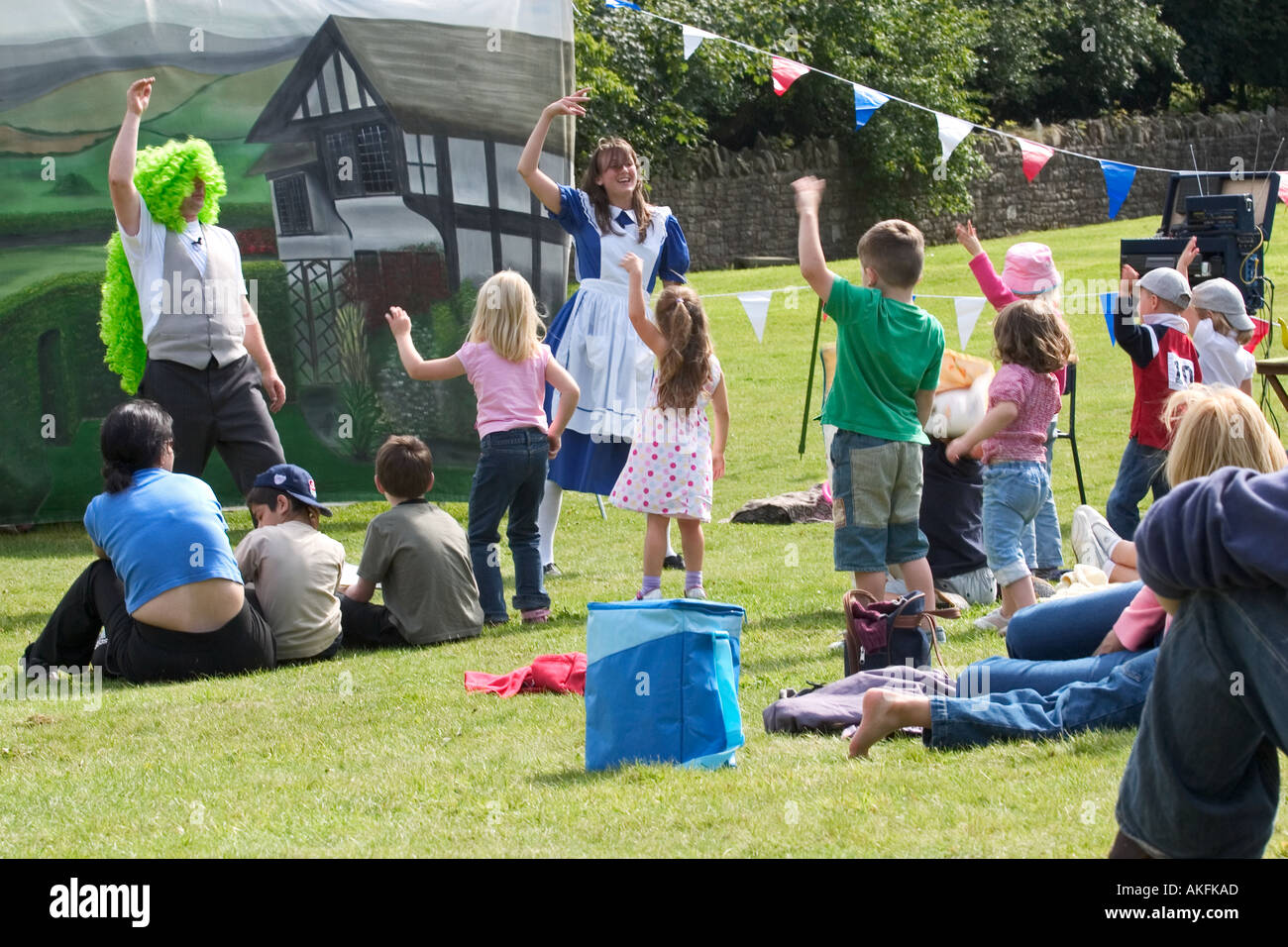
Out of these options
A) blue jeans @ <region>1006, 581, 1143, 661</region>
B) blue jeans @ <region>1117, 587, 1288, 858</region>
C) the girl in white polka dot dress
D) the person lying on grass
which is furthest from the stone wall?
blue jeans @ <region>1117, 587, 1288, 858</region>

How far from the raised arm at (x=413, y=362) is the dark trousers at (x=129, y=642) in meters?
1.35

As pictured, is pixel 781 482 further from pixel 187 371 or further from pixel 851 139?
pixel 851 139

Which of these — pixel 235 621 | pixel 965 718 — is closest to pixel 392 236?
pixel 235 621

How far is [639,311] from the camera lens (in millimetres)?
6863

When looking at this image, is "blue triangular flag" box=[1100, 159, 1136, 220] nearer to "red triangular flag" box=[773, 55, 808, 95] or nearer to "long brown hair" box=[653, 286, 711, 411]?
"red triangular flag" box=[773, 55, 808, 95]

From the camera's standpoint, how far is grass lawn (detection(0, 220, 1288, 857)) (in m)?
3.76

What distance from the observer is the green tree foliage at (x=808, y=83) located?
27.1 meters

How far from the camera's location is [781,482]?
1173 cm

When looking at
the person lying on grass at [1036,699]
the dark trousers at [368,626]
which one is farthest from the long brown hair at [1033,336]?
the dark trousers at [368,626]

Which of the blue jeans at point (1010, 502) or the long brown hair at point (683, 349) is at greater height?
the long brown hair at point (683, 349)

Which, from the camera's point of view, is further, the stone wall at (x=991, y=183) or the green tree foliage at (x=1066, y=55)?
the green tree foliage at (x=1066, y=55)

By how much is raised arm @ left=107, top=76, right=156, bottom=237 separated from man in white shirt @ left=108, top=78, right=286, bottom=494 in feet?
0.29

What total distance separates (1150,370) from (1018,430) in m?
0.98

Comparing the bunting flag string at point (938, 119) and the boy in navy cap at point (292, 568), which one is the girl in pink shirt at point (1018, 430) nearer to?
the boy in navy cap at point (292, 568)
